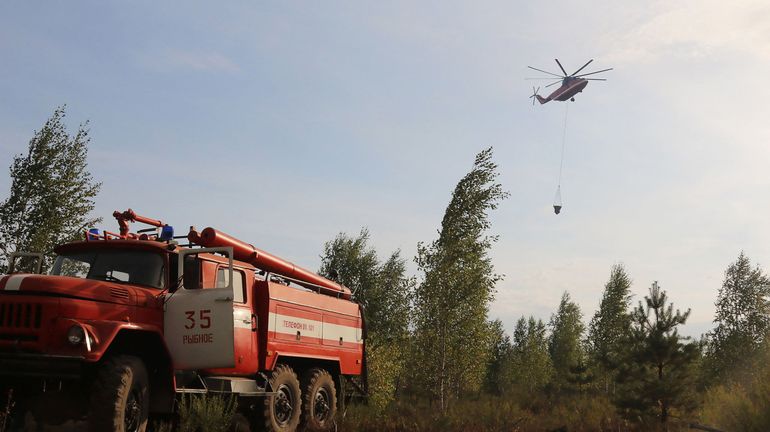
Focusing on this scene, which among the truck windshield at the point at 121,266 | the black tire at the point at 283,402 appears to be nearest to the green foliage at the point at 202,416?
the black tire at the point at 283,402

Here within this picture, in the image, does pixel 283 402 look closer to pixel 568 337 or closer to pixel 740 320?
pixel 740 320

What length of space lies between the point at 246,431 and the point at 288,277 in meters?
3.39

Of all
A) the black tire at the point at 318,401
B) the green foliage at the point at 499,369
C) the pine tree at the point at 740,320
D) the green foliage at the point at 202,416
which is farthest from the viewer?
the green foliage at the point at 499,369

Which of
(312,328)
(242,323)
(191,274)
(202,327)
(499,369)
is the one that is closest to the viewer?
(202,327)

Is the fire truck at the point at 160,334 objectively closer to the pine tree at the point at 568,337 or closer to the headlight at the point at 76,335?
the headlight at the point at 76,335

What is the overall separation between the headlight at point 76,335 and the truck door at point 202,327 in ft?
5.46

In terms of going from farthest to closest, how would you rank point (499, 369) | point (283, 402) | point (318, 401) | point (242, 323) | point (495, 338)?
point (499, 369)
point (495, 338)
point (318, 401)
point (283, 402)
point (242, 323)

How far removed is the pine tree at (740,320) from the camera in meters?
37.7

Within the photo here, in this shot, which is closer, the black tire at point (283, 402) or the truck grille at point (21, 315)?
the truck grille at point (21, 315)

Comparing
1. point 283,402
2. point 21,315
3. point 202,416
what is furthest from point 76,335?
point 283,402

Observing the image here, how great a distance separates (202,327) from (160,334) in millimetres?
663

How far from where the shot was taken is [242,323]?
12.0m

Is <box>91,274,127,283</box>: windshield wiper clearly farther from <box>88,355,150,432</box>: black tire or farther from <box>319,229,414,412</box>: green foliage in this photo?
<box>319,229,414,412</box>: green foliage

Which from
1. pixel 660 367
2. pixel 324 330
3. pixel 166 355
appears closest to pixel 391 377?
pixel 660 367
